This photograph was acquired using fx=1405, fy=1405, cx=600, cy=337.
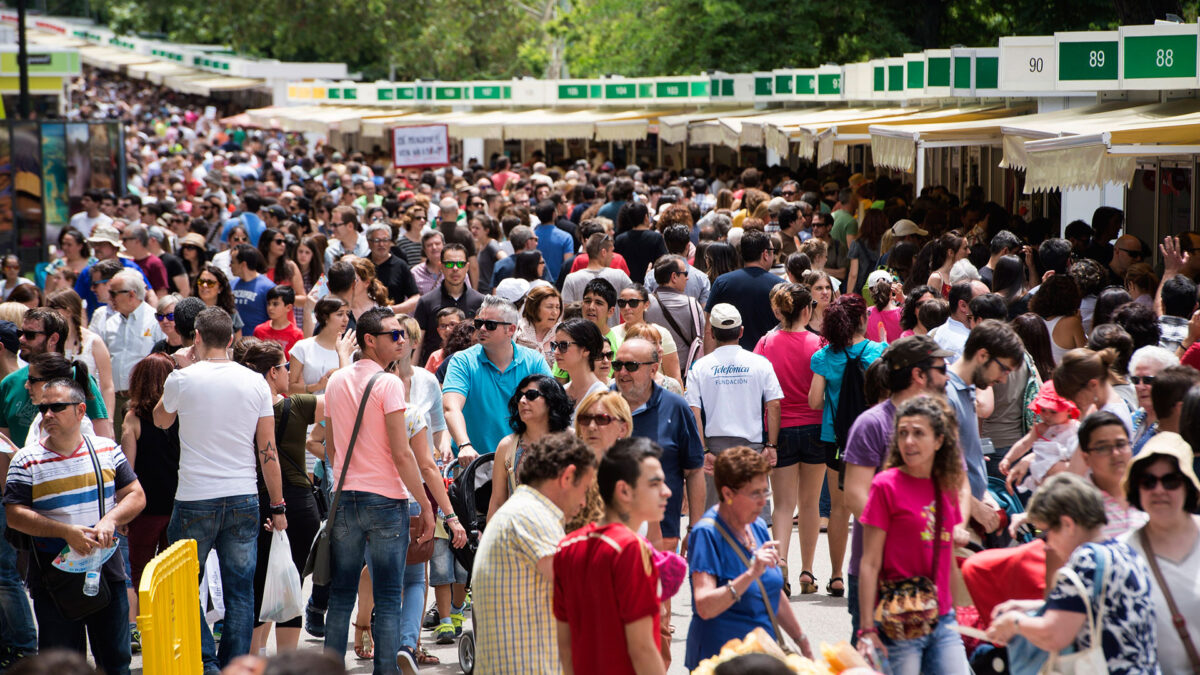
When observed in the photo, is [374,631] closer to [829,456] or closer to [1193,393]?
[829,456]

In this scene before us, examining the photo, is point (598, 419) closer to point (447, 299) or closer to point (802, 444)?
point (802, 444)

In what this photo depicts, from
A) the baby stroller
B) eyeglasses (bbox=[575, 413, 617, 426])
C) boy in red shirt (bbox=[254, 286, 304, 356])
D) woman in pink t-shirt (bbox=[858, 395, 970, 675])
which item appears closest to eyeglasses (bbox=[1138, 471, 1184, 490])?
woman in pink t-shirt (bbox=[858, 395, 970, 675])

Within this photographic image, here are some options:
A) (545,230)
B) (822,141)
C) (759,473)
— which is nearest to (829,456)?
(759,473)

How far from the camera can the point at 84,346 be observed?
873cm

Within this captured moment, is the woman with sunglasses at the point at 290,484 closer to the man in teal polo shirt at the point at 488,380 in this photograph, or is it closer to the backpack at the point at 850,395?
the man in teal polo shirt at the point at 488,380

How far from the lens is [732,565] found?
5008mm

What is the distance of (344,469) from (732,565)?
7.13ft

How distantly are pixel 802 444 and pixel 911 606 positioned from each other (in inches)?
124

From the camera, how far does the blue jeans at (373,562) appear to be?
6473mm

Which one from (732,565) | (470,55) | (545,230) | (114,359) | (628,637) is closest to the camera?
(628,637)

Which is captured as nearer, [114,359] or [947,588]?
[947,588]

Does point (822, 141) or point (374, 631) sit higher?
point (822, 141)

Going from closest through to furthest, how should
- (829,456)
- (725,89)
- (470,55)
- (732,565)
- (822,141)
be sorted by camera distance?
(732,565), (829,456), (822,141), (725,89), (470,55)

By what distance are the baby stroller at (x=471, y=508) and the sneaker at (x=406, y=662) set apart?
28cm
